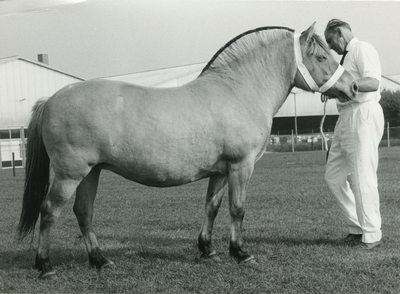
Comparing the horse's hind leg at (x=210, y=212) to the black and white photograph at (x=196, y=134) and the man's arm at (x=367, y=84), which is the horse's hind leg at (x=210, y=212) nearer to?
the black and white photograph at (x=196, y=134)

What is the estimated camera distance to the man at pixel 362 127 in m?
4.84

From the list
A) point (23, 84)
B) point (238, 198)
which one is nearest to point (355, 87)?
point (238, 198)

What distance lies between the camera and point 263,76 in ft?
15.1

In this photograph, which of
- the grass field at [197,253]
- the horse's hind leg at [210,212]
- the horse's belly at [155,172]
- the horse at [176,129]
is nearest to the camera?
the grass field at [197,253]

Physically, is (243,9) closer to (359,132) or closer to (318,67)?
(318,67)

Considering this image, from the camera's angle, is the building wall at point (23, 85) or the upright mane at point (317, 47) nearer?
the upright mane at point (317, 47)

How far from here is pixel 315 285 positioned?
3645 millimetres

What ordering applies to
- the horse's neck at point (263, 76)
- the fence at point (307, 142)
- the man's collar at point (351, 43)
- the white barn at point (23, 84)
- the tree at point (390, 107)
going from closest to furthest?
the horse's neck at point (263, 76) < the man's collar at point (351, 43) < the white barn at point (23, 84) < the tree at point (390, 107) < the fence at point (307, 142)

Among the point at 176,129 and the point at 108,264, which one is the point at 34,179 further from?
the point at 176,129

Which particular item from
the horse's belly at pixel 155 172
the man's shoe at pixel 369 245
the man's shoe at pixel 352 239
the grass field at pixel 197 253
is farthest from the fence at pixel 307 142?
the horse's belly at pixel 155 172

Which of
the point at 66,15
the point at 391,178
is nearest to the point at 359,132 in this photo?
the point at 66,15

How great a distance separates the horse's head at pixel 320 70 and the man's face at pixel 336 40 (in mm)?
614

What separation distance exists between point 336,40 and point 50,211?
3.79 metres

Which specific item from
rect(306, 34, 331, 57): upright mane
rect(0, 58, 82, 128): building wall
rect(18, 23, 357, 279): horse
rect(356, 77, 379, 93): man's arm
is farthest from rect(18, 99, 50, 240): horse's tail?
rect(356, 77, 379, 93): man's arm
